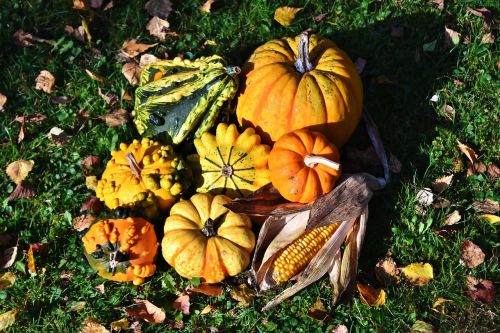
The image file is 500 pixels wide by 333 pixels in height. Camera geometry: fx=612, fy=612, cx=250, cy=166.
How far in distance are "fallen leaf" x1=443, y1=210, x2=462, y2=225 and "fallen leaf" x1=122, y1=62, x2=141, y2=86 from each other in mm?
2902

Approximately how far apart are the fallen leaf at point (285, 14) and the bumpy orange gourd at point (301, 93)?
103 centimetres

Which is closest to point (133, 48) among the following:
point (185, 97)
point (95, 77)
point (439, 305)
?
point (95, 77)

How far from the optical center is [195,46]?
5688 mm

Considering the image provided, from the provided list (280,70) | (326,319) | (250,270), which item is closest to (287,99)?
(280,70)

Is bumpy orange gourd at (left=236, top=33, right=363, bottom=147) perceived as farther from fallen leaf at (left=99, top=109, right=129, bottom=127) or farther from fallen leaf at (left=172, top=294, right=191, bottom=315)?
fallen leaf at (left=172, top=294, right=191, bottom=315)

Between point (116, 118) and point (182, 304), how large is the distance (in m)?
1.80

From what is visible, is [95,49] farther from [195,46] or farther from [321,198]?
[321,198]

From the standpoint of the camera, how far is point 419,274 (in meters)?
4.40

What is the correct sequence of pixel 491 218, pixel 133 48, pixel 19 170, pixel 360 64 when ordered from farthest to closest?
1. pixel 133 48
2. pixel 360 64
3. pixel 19 170
4. pixel 491 218

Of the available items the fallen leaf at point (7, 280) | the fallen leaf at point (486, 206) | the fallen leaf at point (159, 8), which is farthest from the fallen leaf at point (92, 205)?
the fallen leaf at point (486, 206)

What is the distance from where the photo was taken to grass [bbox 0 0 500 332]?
434 cm

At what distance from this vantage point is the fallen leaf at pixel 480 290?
4273 millimetres

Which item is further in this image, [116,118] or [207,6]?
[207,6]

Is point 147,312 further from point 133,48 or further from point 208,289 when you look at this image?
point 133,48
